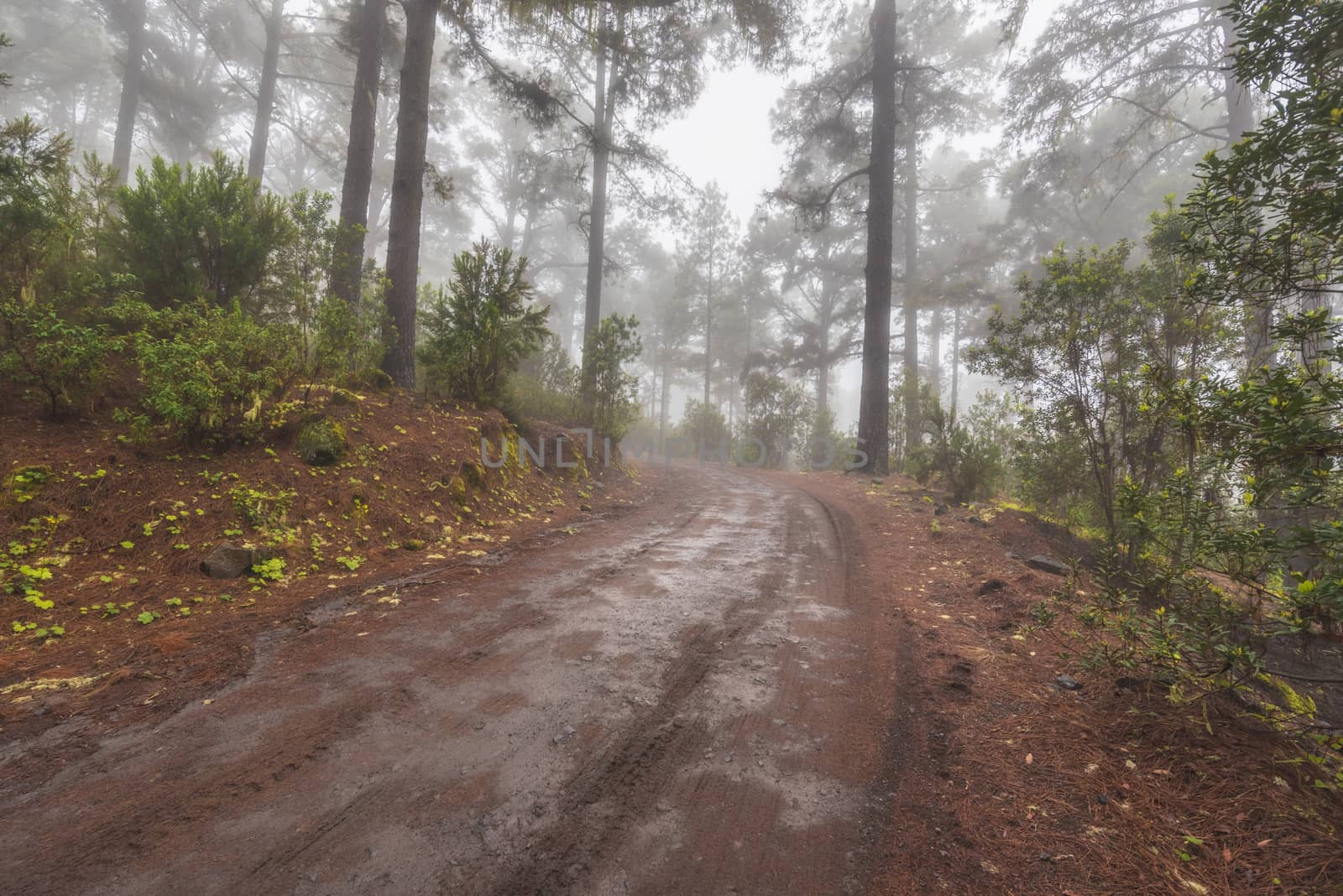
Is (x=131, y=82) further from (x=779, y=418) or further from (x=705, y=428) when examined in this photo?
(x=779, y=418)

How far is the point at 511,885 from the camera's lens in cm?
149

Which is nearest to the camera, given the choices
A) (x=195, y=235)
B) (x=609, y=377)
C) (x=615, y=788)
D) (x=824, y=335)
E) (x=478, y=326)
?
(x=615, y=788)

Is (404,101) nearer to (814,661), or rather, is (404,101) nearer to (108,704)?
(108,704)

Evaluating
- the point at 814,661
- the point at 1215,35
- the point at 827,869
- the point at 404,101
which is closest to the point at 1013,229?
the point at 1215,35

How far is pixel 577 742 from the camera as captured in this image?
216cm

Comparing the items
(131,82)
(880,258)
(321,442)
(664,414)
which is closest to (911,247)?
(880,258)

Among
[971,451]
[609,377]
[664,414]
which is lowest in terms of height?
[971,451]

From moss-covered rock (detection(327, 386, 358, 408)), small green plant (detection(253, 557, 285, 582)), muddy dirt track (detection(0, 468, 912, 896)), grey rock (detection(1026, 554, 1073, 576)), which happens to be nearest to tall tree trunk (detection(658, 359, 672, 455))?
moss-covered rock (detection(327, 386, 358, 408))

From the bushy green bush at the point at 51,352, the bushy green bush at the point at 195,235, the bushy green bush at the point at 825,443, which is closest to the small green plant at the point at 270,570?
the bushy green bush at the point at 51,352

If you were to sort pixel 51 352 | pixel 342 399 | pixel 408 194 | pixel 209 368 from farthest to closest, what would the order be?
1. pixel 408 194
2. pixel 342 399
3. pixel 209 368
4. pixel 51 352

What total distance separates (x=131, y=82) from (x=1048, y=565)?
83.9ft

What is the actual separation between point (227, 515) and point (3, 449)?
1.59 meters

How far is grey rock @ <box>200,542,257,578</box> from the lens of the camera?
11.9 feet

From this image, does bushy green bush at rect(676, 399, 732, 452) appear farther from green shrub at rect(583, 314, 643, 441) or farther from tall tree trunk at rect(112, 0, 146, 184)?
tall tree trunk at rect(112, 0, 146, 184)
